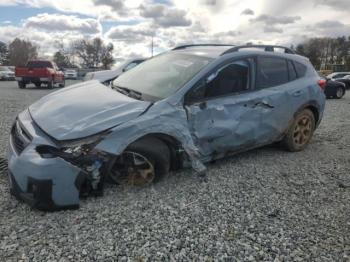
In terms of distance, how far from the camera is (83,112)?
150 inches

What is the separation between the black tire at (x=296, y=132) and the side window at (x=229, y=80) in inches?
50.3

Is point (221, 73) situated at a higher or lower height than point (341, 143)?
higher

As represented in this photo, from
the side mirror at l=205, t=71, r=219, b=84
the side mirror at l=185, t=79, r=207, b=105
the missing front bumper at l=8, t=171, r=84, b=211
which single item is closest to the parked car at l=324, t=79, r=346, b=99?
the side mirror at l=205, t=71, r=219, b=84

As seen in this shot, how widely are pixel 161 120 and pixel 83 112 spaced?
2.65ft

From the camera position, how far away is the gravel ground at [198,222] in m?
2.89

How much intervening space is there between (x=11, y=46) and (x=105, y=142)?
80.1 m

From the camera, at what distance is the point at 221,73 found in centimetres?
466

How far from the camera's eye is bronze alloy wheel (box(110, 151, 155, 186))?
3.90 meters

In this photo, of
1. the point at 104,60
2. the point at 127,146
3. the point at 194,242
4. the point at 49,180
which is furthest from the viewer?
the point at 104,60

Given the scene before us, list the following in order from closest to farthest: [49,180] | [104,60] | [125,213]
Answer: [49,180] → [125,213] → [104,60]

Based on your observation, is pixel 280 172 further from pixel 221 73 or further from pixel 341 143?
pixel 341 143

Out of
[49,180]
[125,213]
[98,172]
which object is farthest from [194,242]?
[49,180]

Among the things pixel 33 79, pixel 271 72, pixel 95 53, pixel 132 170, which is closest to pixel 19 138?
pixel 132 170

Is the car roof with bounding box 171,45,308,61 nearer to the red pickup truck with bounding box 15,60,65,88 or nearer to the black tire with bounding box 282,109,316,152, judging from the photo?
the black tire with bounding box 282,109,316,152
